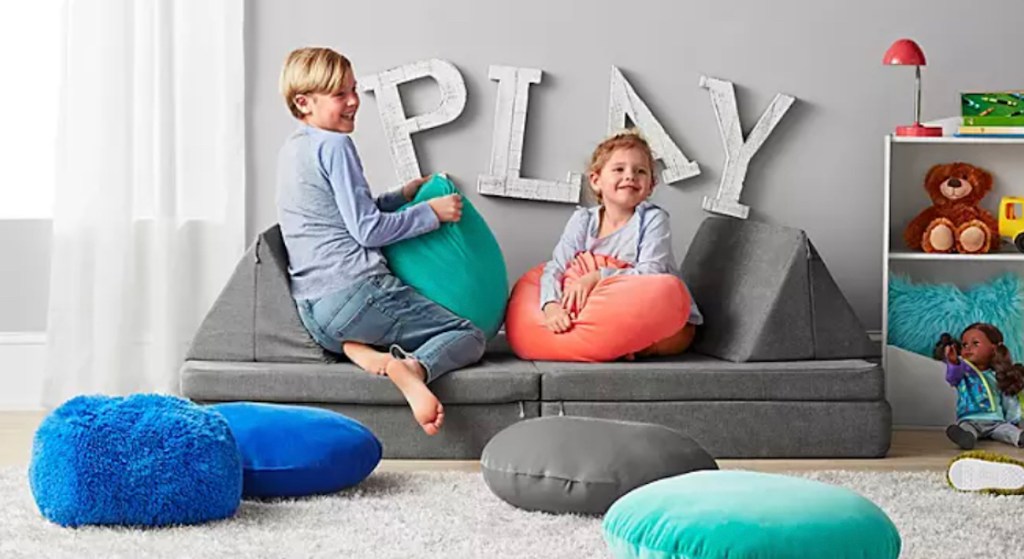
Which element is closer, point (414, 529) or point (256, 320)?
point (414, 529)

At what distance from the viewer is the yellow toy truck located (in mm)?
4171

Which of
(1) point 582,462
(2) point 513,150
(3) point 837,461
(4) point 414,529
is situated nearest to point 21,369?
(2) point 513,150

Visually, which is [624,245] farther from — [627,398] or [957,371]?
[957,371]

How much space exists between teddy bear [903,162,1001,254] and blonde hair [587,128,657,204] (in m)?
0.78

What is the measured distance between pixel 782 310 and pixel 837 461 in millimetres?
392

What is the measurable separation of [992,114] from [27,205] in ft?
8.90

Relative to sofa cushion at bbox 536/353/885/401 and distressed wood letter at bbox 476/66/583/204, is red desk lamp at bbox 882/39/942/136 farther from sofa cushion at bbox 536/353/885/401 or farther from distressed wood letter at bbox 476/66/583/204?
distressed wood letter at bbox 476/66/583/204

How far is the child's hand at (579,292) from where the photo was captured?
3.72 m

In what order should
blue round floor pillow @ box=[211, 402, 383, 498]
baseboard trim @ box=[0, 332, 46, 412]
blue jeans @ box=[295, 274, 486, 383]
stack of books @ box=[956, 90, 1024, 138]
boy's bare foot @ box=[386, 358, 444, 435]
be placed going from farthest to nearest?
baseboard trim @ box=[0, 332, 46, 412], stack of books @ box=[956, 90, 1024, 138], blue jeans @ box=[295, 274, 486, 383], boy's bare foot @ box=[386, 358, 444, 435], blue round floor pillow @ box=[211, 402, 383, 498]

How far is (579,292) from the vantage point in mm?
3727

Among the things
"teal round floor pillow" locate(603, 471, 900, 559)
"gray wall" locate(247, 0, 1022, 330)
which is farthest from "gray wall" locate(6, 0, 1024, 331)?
"teal round floor pillow" locate(603, 471, 900, 559)

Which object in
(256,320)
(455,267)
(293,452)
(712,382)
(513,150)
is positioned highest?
(513,150)

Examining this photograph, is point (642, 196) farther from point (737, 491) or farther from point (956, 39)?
point (737, 491)

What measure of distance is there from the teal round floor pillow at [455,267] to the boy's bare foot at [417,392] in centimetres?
26
